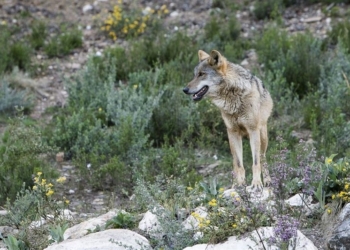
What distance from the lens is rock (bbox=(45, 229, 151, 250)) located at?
21.7 feet

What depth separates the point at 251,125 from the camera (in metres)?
8.30

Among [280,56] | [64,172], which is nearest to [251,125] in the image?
→ [64,172]

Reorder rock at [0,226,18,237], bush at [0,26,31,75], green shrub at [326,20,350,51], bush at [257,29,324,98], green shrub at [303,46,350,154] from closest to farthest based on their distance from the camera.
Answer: rock at [0,226,18,237] → green shrub at [303,46,350,154] → bush at [257,29,324,98] → bush at [0,26,31,75] → green shrub at [326,20,350,51]

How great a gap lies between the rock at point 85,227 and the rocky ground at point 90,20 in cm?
498

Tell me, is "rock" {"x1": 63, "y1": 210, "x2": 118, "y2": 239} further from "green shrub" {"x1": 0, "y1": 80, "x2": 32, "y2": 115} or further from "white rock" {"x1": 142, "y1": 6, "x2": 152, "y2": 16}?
"white rock" {"x1": 142, "y1": 6, "x2": 152, "y2": 16}

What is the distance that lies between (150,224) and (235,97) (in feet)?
5.79

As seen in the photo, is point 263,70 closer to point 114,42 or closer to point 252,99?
point 114,42

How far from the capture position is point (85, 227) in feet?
24.8

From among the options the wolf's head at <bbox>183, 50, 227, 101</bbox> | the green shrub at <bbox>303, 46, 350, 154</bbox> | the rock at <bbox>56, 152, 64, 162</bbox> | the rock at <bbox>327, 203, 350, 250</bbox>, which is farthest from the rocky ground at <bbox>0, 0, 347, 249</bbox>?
the rock at <bbox>327, 203, 350, 250</bbox>

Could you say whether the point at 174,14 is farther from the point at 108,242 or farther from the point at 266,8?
the point at 108,242

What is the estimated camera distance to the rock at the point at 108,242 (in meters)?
6.61

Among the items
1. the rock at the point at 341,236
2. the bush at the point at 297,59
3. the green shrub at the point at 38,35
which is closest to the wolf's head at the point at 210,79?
the rock at the point at 341,236

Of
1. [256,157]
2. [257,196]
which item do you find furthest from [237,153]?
[257,196]

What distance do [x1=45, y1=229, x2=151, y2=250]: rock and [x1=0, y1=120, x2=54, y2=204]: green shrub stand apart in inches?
99.5
